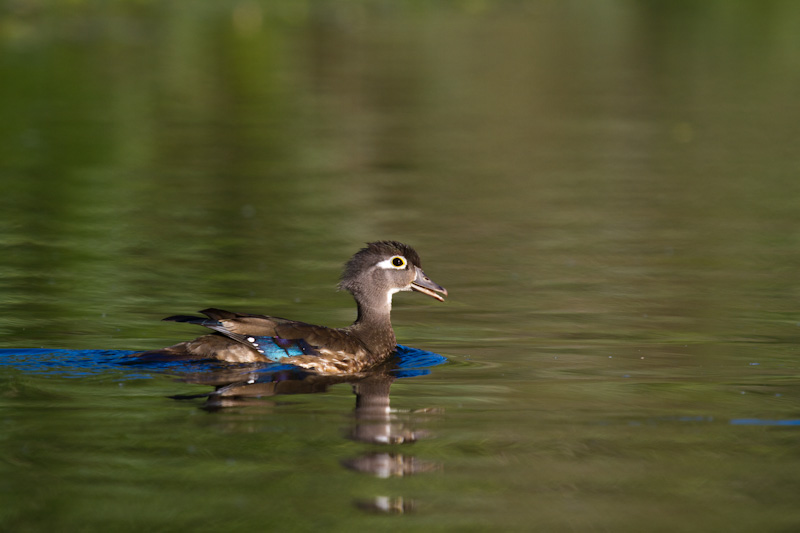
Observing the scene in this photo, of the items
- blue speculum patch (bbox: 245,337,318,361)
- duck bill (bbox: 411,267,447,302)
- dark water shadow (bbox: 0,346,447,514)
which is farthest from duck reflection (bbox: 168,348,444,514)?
duck bill (bbox: 411,267,447,302)

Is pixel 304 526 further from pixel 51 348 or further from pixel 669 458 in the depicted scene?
pixel 51 348

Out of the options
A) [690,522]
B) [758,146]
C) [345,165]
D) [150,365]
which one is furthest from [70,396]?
[758,146]

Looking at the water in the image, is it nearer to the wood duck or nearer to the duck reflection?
the duck reflection

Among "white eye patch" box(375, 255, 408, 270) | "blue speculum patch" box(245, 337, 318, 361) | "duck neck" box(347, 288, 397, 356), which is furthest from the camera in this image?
"white eye patch" box(375, 255, 408, 270)

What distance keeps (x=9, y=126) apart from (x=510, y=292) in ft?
47.9

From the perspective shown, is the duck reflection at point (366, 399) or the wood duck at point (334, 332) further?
the wood duck at point (334, 332)

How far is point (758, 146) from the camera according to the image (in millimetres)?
23328

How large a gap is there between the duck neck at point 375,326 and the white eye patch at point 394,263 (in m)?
0.26

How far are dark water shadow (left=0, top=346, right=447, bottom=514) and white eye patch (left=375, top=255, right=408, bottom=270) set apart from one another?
0.70 meters

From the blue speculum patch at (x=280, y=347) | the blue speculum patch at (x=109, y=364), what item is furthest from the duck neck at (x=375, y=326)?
the blue speculum patch at (x=280, y=347)

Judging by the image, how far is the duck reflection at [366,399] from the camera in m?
7.42

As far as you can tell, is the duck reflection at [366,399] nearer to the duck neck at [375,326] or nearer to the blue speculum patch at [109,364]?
the blue speculum patch at [109,364]

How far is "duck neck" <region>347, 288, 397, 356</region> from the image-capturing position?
10.8m

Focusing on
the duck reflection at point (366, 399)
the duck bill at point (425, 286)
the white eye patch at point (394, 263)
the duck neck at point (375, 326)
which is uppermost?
the white eye patch at point (394, 263)
